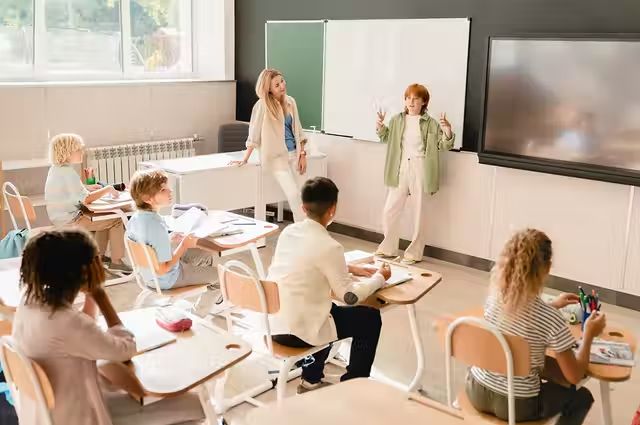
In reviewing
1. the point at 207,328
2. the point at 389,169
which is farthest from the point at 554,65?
the point at 207,328

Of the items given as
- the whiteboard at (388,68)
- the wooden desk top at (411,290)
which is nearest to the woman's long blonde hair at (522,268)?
the wooden desk top at (411,290)

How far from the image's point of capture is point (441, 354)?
169 inches

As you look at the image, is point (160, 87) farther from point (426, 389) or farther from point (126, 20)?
point (426, 389)

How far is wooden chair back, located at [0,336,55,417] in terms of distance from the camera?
2123 mm

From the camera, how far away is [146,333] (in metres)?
2.57

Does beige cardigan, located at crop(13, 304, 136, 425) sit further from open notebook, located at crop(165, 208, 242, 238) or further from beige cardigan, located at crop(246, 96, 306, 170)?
beige cardigan, located at crop(246, 96, 306, 170)

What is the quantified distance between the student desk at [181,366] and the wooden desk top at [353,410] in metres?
0.34

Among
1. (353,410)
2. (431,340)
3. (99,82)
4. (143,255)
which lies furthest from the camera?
(99,82)

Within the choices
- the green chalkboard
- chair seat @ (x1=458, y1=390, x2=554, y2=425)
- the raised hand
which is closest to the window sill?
the green chalkboard

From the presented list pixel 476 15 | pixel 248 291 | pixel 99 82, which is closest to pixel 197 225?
pixel 248 291

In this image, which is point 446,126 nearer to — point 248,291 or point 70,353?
point 248,291

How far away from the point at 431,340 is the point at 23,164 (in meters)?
3.78

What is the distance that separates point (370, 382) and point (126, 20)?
587 cm

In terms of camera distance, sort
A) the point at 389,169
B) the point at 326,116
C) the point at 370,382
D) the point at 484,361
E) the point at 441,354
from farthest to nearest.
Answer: the point at 326,116
the point at 389,169
the point at 441,354
the point at 484,361
the point at 370,382
